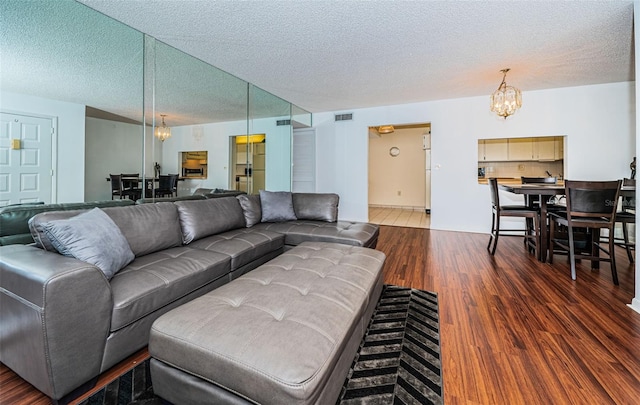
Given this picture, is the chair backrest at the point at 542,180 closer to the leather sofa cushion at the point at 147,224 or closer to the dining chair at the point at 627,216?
the dining chair at the point at 627,216

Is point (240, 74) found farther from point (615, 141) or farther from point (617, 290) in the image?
point (615, 141)

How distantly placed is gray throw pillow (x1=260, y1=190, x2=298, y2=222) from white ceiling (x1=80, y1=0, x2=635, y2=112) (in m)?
1.67

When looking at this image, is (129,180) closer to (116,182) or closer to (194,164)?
(116,182)

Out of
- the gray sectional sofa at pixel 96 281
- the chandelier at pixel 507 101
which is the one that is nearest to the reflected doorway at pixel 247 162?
the gray sectional sofa at pixel 96 281

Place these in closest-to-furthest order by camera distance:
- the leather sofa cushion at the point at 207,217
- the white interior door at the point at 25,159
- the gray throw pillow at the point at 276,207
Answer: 1. the white interior door at the point at 25,159
2. the leather sofa cushion at the point at 207,217
3. the gray throw pillow at the point at 276,207

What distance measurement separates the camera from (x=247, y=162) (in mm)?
4457

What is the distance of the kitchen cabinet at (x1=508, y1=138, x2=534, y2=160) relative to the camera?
5.85m

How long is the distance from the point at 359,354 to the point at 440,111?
488 cm

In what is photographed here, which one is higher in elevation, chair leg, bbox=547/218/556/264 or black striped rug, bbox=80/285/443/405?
chair leg, bbox=547/218/556/264

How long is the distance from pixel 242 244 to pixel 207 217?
49cm

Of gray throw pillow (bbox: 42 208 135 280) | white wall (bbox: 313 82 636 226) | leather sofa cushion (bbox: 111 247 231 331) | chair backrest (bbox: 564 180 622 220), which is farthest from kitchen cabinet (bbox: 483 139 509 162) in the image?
gray throw pillow (bbox: 42 208 135 280)

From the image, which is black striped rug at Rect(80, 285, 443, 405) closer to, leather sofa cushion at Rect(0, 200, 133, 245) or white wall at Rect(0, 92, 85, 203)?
leather sofa cushion at Rect(0, 200, 133, 245)

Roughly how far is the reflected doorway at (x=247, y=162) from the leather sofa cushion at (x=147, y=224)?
2.01 m

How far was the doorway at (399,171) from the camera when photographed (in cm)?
781
